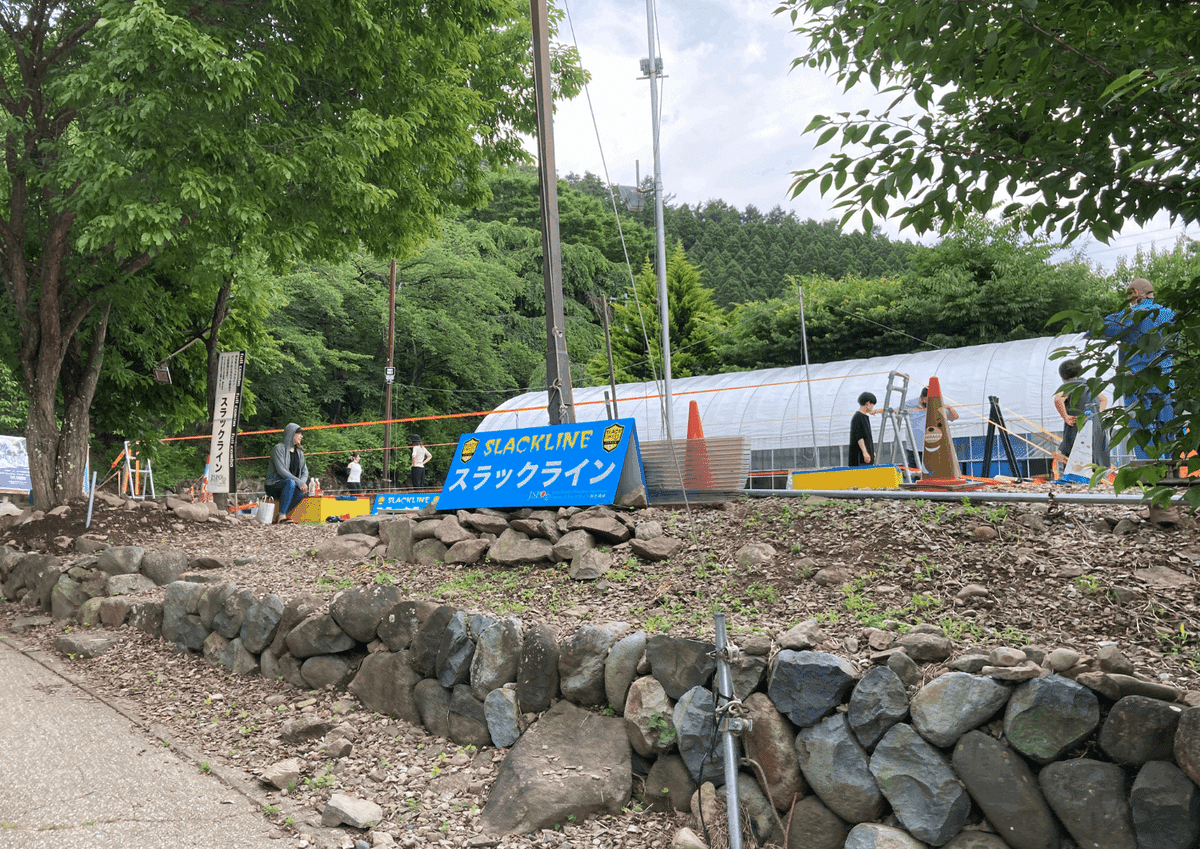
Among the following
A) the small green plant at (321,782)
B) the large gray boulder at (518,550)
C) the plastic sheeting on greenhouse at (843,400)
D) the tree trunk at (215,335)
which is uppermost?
the tree trunk at (215,335)

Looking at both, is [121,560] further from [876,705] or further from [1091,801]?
[1091,801]

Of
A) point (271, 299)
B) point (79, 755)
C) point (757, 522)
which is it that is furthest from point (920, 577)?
point (271, 299)

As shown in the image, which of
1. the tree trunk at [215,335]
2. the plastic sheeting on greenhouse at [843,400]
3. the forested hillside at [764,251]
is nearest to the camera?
the tree trunk at [215,335]

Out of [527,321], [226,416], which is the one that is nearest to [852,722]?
[226,416]

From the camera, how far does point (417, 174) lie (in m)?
9.87

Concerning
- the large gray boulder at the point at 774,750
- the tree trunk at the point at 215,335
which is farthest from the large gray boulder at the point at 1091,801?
the tree trunk at the point at 215,335

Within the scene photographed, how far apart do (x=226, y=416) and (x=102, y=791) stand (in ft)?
28.5

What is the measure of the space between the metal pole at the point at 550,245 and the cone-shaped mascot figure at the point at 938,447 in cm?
326

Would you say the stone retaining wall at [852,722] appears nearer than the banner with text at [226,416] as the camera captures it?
Yes

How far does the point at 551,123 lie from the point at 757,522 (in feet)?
13.9

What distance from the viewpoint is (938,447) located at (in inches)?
293

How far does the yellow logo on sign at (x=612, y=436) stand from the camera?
6160 millimetres

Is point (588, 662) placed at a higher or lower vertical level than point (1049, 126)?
lower

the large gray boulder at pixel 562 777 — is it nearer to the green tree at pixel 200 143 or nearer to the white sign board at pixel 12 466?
the green tree at pixel 200 143
